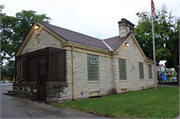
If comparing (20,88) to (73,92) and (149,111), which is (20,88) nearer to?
(73,92)

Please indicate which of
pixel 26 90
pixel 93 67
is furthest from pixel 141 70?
pixel 26 90

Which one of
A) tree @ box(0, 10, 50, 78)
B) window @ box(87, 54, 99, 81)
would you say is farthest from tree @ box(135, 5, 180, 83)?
tree @ box(0, 10, 50, 78)

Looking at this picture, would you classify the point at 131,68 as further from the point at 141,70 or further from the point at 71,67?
the point at 71,67

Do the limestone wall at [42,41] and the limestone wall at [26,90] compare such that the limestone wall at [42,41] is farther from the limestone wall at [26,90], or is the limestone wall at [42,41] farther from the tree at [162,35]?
the tree at [162,35]

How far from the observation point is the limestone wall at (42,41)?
11.1m

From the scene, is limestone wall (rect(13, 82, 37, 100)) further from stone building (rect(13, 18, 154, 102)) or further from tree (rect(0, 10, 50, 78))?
tree (rect(0, 10, 50, 78))

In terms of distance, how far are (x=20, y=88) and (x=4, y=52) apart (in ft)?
63.9

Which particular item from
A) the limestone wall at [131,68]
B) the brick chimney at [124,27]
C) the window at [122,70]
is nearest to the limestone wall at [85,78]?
the limestone wall at [131,68]

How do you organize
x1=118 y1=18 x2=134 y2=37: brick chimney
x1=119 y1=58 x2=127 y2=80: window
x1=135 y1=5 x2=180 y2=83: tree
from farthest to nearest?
x1=135 y1=5 x2=180 y2=83: tree → x1=118 y1=18 x2=134 y2=37: brick chimney → x1=119 y1=58 x2=127 y2=80: window

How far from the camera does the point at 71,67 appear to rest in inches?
405

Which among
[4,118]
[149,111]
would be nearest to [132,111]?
[149,111]

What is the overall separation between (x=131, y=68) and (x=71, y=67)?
8.40m

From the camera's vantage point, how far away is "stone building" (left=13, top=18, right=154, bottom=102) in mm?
9578

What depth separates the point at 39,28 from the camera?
1244 centimetres
